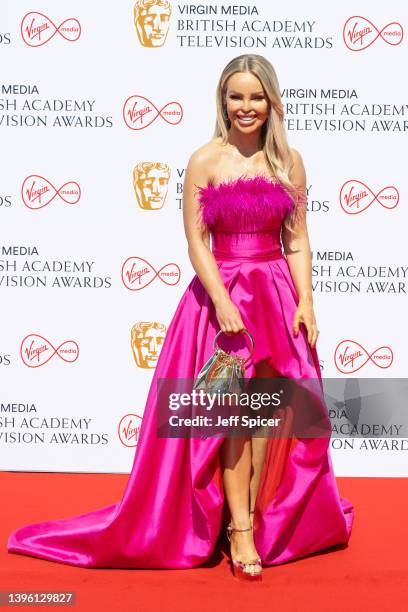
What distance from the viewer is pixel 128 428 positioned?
4383 millimetres

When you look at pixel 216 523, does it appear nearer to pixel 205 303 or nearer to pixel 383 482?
pixel 205 303

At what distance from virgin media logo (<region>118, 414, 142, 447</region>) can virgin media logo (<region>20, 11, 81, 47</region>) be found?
187 cm

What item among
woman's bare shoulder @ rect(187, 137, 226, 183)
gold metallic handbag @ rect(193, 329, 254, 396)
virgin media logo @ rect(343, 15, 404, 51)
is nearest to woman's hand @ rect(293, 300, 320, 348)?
gold metallic handbag @ rect(193, 329, 254, 396)

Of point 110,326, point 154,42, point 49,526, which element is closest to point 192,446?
point 49,526

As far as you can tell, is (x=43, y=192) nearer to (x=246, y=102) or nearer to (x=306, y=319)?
(x=246, y=102)

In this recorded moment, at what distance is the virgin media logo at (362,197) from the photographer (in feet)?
13.9

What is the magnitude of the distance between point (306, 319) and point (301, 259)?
0.72 feet

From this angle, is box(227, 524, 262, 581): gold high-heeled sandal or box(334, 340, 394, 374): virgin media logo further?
box(334, 340, 394, 374): virgin media logo

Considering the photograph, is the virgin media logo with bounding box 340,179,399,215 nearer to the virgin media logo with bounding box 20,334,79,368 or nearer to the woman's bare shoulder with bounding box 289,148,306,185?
the woman's bare shoulder with bounding box 289,148,306,185

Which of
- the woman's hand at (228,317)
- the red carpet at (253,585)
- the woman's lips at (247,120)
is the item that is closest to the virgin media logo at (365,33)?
the woman's lips at (247,120)

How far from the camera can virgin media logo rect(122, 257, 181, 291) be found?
4281 mm

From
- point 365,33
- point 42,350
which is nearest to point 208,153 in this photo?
point 365,33

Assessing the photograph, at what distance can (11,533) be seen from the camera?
3316 mm

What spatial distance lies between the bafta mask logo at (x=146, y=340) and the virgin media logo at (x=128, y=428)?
10.6 inches
